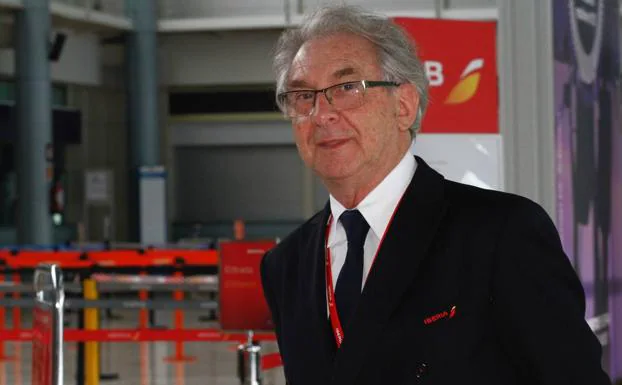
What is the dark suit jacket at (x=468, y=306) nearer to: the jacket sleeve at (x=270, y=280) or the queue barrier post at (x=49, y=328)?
the jacket sleeve at (x=270, y=280)

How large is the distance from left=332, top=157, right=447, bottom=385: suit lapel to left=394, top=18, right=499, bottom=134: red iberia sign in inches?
188

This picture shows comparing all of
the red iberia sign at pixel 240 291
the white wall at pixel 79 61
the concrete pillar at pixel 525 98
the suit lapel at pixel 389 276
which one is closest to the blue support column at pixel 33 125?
the white wall at pixel 79 61

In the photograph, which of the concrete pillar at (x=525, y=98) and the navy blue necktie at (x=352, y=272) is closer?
the navy blue necktie at (x=352, y=272)

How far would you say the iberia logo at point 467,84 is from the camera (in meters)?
7.05

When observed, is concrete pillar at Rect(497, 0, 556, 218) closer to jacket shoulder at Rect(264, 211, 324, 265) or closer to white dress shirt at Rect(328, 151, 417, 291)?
jacket shoulder at Rect(264, 211, 324, 265)

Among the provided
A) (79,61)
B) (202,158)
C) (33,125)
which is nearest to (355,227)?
(33,125)

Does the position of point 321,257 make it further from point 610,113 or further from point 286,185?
point 286,185

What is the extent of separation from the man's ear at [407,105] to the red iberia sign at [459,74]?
4625 millimetres

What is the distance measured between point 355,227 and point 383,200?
7 centimetres

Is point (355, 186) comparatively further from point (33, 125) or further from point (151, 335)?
point (33, 125)

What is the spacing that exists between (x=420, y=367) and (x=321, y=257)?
309 millimetres

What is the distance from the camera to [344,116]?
2.19 m

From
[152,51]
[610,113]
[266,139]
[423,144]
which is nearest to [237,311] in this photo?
[423,144]

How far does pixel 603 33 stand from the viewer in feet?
19.4
